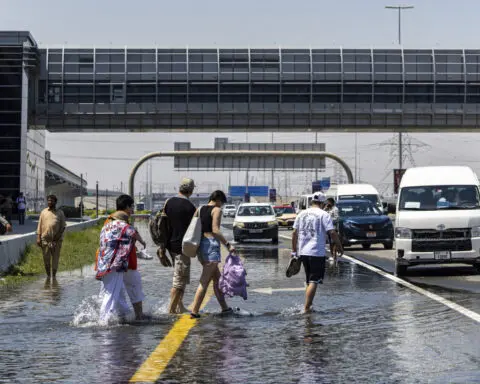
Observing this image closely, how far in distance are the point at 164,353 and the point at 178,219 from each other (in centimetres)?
392

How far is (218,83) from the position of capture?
7212 centimetres

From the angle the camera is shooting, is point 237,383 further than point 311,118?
→ No

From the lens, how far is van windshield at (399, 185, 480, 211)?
22.3 m

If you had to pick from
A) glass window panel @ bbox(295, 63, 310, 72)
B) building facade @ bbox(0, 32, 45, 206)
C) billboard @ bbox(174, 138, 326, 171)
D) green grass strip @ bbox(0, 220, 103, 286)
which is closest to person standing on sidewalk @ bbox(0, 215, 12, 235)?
green grass strip @ bbox(0, 220, 103, 286)

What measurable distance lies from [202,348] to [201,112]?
60.8 metres

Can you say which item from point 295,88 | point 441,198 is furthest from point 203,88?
point 441,198

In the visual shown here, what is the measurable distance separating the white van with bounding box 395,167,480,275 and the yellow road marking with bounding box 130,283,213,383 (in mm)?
9027

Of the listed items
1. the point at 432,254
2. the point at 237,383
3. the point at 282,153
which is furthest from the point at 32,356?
the point at 282,153

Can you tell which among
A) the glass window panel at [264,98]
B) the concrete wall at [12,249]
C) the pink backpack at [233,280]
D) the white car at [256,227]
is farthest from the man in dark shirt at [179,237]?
the glass window panel at [264,98]

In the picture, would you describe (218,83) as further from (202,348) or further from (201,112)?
(202,348)

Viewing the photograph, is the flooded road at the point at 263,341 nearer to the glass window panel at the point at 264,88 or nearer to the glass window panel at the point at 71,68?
the glass window panel at the point at 264,88

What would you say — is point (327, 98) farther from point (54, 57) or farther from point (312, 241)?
point (312, 241)

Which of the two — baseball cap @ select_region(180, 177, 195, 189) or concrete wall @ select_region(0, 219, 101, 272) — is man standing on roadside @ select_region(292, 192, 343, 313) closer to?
baseball cap @ select_region(180, 177, 195, 189)

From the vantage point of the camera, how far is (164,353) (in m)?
10.1
